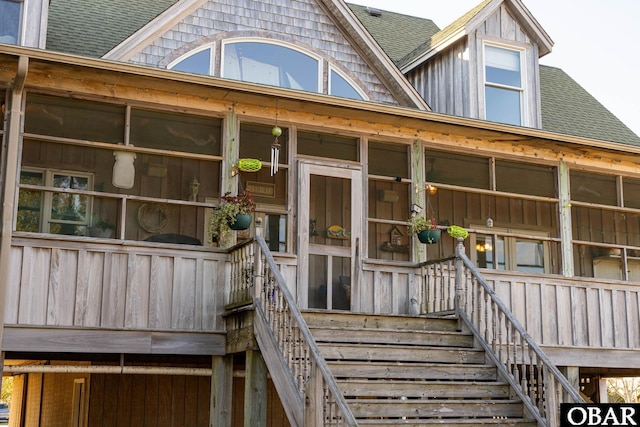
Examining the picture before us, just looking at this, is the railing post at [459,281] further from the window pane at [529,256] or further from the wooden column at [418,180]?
the window pane at [529,256]

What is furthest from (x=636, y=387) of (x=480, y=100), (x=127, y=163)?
(x=127, y=163)

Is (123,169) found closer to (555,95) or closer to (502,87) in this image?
(502,87)

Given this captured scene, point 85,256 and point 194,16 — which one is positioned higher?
point 194,16

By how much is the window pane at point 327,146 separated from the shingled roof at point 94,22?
3.04 meters

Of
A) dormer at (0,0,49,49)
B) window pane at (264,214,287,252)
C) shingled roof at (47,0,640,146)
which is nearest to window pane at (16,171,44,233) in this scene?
dormer at (0,0,49,49)

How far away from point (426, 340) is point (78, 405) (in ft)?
19.4

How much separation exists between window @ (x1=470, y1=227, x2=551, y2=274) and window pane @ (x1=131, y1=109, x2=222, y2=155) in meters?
5.64

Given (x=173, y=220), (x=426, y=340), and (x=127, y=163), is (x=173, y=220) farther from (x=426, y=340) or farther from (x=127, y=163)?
(x=426, y=340)

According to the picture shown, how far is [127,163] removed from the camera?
464 inches

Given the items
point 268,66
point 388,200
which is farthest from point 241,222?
point 388,200

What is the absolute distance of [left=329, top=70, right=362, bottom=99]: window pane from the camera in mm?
13836

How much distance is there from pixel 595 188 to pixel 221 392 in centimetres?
756

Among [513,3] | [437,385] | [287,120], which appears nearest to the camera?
[437,385]

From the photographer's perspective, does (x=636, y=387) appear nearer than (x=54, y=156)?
No
